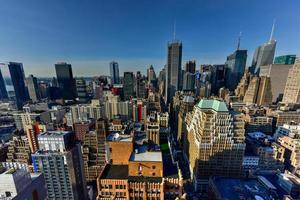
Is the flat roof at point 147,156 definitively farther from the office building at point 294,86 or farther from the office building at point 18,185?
the office building at point 294,86

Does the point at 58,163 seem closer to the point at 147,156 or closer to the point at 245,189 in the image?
the point at 147,156

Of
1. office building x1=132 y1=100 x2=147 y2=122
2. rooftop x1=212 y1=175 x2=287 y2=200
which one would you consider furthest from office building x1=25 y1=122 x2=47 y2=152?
rooftop x1=212 y1=175 x2=287 y2=200

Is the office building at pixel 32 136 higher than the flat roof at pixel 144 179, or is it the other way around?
the flat roof at pixel 144 179

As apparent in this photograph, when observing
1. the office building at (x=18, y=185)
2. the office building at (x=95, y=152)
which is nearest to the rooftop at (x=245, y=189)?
the office building at (x=18, y=185)

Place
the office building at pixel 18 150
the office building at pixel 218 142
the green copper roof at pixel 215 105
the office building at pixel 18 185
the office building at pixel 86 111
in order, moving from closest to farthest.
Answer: the office building at pixel 18 185 < the green copper roof at pixel 215 105 < the office building at pixel 218 142 < the office building at pixel 18 150 < the office building at pixel 86 111

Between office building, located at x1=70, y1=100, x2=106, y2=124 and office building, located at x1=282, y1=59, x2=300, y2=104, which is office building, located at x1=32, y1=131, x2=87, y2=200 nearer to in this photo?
office building, located at x1=70, y1=100, x2=106, y2=124

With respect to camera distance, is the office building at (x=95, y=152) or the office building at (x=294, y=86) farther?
the office building at (x=294, y=86)

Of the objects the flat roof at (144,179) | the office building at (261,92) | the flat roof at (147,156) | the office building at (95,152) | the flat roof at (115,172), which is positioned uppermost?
the office building at (261,92)

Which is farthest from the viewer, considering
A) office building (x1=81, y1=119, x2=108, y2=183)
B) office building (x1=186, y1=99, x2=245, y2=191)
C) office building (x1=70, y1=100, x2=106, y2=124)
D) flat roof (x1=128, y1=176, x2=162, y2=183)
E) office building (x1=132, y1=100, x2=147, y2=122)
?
office building (x1=132, y1=100, x2=147, y2=122)
